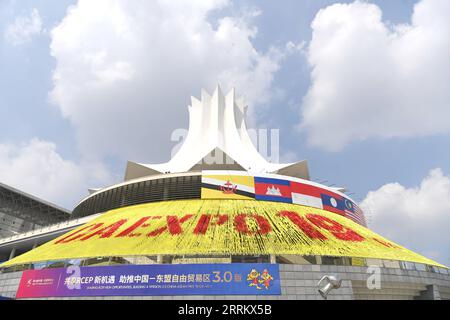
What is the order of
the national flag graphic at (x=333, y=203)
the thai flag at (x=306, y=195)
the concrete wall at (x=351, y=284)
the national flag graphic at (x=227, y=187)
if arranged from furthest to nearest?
the national flag graphic at (x=333, y=203), the thai flag at (x=306, y=195), the national flag graphic at (x=227, y=187), the concrete wall at (x=351, y=284)

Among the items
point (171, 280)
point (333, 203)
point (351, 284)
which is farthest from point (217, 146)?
point (351, 284)

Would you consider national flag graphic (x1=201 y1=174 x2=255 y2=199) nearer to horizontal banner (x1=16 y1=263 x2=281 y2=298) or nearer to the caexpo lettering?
the caexpo lettering

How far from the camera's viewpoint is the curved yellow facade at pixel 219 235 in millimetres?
21062

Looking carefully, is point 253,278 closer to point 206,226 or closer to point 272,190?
point 206,226

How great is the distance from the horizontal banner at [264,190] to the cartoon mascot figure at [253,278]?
40.6 feet

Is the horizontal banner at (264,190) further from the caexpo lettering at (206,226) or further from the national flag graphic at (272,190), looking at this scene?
the caexpo lettering at (206,226)

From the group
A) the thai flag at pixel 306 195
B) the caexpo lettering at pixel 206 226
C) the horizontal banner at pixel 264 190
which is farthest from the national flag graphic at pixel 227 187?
the thai flag at pixel 306 195

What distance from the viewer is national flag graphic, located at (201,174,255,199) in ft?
102

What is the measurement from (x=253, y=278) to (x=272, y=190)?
557 inches

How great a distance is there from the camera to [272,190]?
3206cm

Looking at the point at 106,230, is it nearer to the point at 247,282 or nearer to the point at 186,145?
the point at 247,282

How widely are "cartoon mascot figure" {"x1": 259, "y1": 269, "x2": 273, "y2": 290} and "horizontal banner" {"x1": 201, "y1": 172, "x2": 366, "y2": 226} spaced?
40.4 feet

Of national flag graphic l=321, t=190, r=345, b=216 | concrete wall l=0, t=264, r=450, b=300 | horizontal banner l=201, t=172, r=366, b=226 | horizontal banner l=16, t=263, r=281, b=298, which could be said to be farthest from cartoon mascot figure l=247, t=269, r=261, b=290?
national flag graphic l=321, t=190, r=345, b=216
